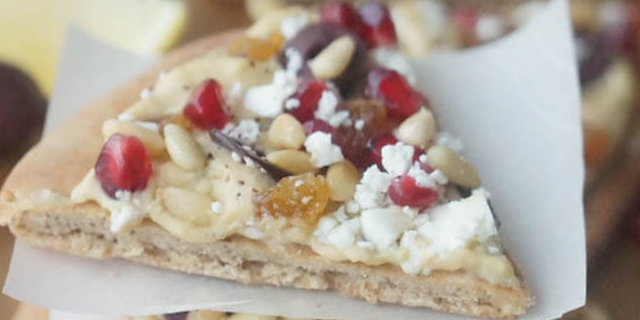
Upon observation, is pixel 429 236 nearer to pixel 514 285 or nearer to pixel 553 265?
pixel 514 285

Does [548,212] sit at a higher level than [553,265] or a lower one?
higher

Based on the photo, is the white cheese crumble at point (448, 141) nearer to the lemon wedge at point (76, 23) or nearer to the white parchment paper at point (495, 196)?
the white parchment paper at point (495, 196)

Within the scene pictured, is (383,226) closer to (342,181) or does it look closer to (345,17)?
(342,181)

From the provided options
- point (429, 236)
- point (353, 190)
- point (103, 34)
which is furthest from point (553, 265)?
point (103, 34)

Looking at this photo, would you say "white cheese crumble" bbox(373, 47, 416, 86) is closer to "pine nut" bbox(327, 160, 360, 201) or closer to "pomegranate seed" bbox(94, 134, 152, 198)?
"pine nut" bbox(327, 160, 360, 201)

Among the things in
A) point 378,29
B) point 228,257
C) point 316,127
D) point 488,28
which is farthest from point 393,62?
point 488,28
